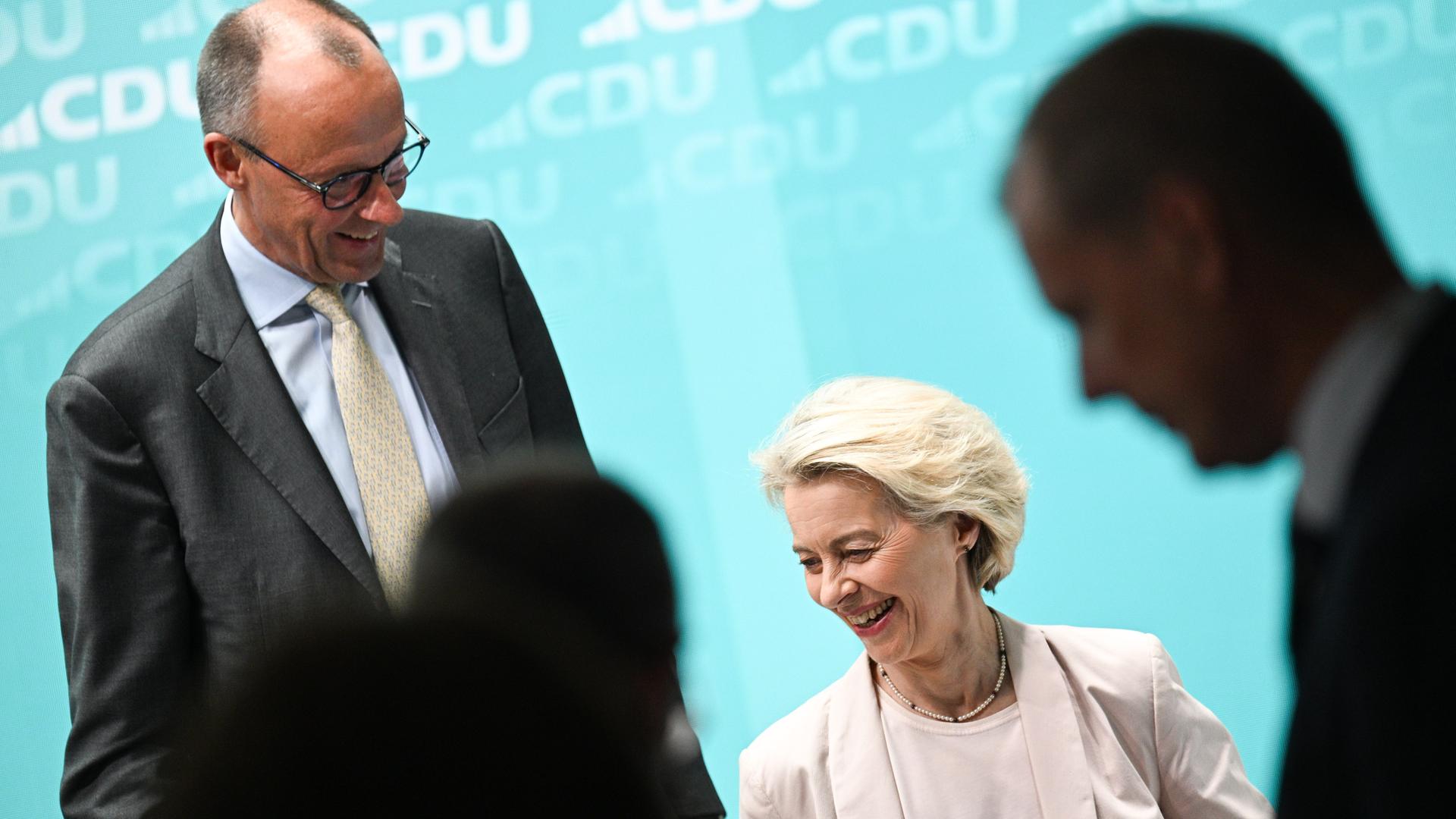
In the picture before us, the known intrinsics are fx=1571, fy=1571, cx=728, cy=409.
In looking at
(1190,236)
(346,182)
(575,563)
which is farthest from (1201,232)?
(346,182)

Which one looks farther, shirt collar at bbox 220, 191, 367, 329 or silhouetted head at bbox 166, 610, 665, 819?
shirt collar at bbox 220, 191, 367, 329

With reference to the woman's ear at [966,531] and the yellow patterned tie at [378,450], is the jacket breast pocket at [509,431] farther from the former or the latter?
the woman's ear at [966,531]

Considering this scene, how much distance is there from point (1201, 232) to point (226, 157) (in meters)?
1.37

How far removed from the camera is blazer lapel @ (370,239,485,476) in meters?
1.84

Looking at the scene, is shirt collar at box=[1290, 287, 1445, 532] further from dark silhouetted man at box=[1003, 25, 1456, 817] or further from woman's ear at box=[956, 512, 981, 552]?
woman's ear at box=[956, 512, 981, 552]

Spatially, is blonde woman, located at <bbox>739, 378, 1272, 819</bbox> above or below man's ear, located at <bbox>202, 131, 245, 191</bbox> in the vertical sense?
below

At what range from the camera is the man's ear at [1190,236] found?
2.15 feet

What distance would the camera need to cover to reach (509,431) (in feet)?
6.15

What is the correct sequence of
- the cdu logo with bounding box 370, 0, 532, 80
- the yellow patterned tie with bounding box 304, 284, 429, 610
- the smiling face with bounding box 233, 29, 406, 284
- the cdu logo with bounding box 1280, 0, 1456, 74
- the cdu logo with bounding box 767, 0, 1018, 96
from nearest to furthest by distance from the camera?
the smiling face with bounding box 233, 29, 406, 284
the yellow patterned tie with bounding box 304, 284, 429, 610
the cdu logo with bounding box 1280, 0, 1456, 74
the cdu logo with bounding box 767, 0, 1018, 96
the cdu logo with bounding box 370, 0, 532, 80

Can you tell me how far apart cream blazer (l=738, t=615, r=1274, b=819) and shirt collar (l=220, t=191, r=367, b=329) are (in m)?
0.88

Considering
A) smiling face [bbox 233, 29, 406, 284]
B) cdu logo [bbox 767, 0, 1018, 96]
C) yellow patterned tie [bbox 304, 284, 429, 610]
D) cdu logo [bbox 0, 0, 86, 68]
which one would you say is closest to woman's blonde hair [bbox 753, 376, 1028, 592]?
yellow patterned tie [bbox 304, 284, 429, 610]

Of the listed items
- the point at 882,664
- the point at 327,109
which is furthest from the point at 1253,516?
the point at 327,109

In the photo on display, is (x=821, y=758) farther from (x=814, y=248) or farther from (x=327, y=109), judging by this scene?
(x=814, y=248)

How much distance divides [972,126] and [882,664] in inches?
53.2
